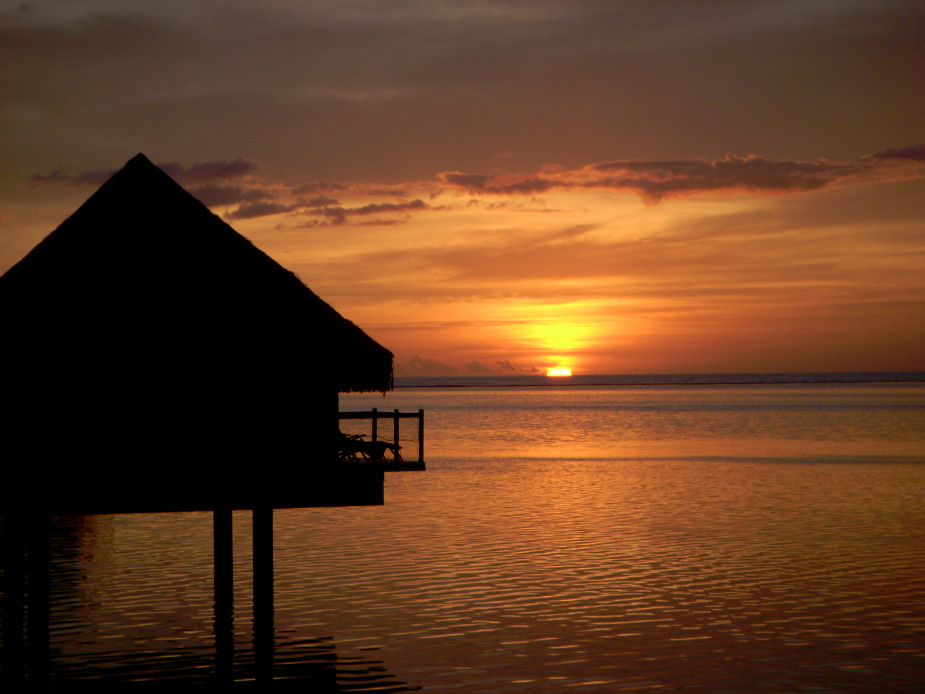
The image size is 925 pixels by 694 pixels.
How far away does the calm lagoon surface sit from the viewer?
1461cm

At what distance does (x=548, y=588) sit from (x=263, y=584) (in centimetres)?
572

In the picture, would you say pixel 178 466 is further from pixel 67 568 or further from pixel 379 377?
pixel 67 568

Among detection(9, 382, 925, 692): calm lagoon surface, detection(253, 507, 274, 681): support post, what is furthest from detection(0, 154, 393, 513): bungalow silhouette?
detection(9, 382, 925, 692): calm lagoon surface

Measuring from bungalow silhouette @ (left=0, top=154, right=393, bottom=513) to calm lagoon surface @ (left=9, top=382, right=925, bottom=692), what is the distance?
2.81 m

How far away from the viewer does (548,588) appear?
19594 millimetres

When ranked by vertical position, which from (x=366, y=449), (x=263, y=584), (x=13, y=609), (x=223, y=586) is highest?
(x=366, y=449)

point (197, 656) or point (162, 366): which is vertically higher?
point (162, 366)

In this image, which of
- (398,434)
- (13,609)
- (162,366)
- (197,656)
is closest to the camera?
(162,366)

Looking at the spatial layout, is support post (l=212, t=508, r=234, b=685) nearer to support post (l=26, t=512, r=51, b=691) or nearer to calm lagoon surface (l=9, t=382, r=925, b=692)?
calm lagoon surface (l=9, t=382, r=925, b=692)

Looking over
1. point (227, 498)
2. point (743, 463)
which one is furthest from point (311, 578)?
point (743, 463)

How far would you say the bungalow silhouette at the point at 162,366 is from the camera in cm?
1489

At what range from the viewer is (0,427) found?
1487 cm

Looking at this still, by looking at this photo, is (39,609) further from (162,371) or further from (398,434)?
(398,434)

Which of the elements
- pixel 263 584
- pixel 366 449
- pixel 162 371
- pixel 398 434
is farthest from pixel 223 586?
pixel 398 434
